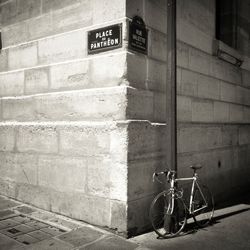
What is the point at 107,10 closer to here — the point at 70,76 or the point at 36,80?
the point at 70,76

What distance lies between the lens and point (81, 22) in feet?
16.5

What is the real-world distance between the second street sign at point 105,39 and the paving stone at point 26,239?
2926mm

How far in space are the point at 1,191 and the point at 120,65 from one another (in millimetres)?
3767

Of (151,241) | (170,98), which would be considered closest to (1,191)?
(151,241)

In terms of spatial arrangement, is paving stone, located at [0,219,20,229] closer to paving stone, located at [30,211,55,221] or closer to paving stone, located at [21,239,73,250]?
paving stone, located at [30,211,55,221]

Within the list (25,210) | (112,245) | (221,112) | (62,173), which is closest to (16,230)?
(25,210)

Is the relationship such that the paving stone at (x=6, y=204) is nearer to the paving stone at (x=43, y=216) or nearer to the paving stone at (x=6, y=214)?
the paving stone at (x=6, y=214)

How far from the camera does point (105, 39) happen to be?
4.70 m

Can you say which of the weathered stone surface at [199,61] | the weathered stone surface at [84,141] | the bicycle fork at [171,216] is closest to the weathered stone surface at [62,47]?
the weathered stone surface at [84,141]

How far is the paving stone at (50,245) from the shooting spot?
13.0ft

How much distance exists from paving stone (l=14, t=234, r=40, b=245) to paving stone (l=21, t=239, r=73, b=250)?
4.4 inches

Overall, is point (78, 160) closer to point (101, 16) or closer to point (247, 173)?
point (101, 16)

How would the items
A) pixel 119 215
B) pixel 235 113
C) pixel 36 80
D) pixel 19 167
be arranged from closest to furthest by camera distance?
pixel 119 215, pixel 36 80, pixel 19 167, pixel 235 113

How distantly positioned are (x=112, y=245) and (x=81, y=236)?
1.70ft
